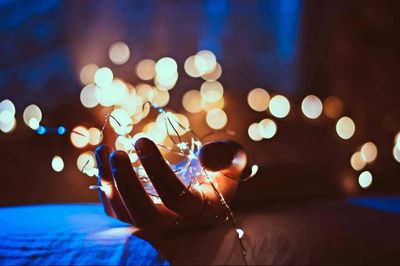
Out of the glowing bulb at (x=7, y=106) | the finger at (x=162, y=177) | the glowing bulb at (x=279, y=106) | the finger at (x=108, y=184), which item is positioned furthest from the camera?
the glowing bulb at (x=279, y=106)

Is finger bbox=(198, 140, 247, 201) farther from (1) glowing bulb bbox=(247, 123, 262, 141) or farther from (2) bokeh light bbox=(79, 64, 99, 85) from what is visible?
(2) bokeh light bbox=(79, 64, 99, 85)

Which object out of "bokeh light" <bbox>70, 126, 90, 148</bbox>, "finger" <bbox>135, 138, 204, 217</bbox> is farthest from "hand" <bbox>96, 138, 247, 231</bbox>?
"bokeh light" <bbox>70, 126, 90, 148</bbox>

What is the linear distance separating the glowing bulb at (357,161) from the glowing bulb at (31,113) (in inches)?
35.2

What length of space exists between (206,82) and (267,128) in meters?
0.22

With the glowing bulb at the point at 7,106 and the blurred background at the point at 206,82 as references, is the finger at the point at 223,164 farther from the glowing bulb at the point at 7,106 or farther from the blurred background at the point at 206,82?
the glowing bulb at the point at 7,106

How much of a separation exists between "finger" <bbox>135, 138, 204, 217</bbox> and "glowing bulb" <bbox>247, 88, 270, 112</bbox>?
2.10ft

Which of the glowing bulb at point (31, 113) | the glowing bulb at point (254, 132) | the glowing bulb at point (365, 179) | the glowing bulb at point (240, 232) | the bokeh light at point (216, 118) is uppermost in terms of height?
the glowing bulb at point (31, 113)

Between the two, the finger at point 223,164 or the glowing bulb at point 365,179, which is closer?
the finger at point 223,164

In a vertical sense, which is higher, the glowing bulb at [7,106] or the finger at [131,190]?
the glowing bulb at [7,106]

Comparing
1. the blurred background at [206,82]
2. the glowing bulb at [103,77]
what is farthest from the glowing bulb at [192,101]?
the glowing bulb at [103,77]

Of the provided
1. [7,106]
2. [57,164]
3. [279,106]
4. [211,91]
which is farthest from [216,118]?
[7,106]

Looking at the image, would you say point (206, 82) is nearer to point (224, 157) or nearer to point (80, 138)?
point (80, 138)

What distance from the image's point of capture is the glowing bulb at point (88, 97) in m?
1.34

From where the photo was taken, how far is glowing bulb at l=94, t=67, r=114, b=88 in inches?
53.5
